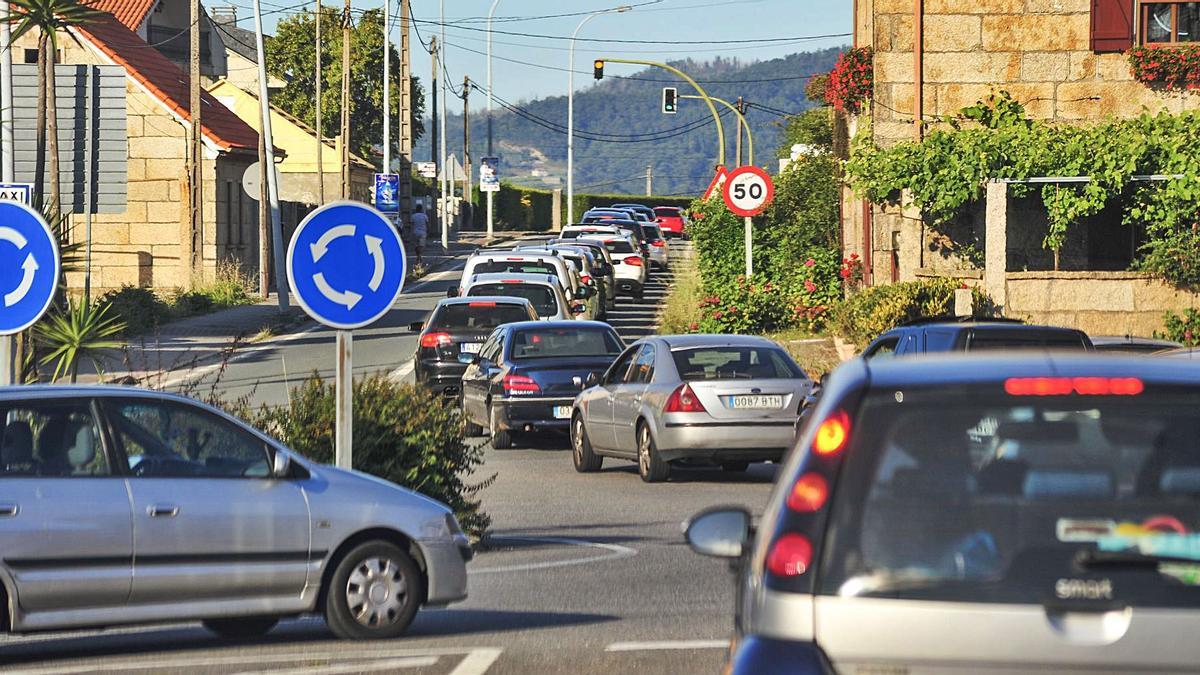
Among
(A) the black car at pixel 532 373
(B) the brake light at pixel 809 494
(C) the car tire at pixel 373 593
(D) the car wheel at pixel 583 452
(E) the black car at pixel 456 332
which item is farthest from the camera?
(E) the black car at pixel 456 332

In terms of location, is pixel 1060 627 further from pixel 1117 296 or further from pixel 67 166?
pixel 1117 296

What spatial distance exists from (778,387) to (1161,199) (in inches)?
499

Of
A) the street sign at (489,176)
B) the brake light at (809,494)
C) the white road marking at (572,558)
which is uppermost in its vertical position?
the street sign at (489,176)

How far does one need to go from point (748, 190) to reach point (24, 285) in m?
Answer: 16.6

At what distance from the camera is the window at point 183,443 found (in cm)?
912

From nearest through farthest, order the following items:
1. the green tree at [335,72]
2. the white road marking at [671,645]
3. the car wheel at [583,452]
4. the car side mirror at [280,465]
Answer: the white road marking at [671,645]
the car side mirror at [280,465]
the car wheel at [583,452]
the green tree at [335,72]

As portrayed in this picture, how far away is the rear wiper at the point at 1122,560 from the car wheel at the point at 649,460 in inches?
533

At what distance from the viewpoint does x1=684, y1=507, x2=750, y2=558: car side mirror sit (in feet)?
17.1

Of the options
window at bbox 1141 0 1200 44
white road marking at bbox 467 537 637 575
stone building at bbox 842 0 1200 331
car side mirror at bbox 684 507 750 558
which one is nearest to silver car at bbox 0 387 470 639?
white road marking at bbox 467 537 637 575

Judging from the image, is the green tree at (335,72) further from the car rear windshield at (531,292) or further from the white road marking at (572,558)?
the white road marking at (572,558)

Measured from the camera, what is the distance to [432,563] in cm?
959

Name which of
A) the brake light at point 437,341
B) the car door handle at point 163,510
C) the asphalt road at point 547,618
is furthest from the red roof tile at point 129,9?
the car door handle at point 163,510

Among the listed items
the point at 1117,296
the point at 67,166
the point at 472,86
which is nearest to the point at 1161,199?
the point at 1117,296

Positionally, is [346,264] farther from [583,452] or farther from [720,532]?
[583,452]
